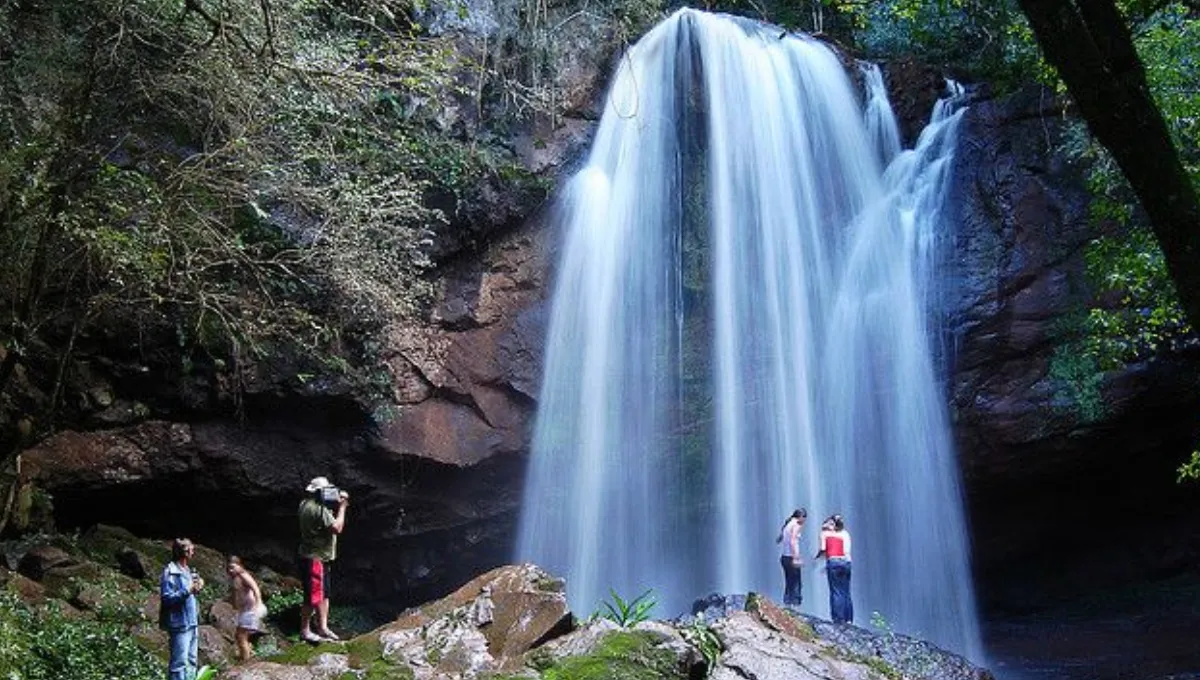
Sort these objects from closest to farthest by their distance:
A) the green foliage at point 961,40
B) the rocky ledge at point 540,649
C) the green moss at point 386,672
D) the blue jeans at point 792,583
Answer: the rocky ledge at point 540,649
the green moss at point 386,672
the blue jeans at point 792,583
the green foliage at point 961,40

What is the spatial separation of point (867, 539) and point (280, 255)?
377 inches

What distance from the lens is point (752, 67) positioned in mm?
17797

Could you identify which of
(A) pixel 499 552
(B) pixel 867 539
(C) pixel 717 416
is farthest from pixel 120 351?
(B) pixel 867 539

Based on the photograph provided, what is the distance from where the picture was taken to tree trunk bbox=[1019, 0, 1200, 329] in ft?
10.5

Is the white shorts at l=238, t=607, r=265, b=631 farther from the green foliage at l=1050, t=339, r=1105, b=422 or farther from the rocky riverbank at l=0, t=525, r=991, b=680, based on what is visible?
the green foliage at l=1050, t=339, r=1105, b=422

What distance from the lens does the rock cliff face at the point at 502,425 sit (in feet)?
44.5

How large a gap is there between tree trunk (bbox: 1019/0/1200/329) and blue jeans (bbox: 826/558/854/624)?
887 centimetres

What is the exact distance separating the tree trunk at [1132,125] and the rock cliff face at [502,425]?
11748 mm

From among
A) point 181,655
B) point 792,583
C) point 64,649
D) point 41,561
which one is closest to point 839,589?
point 792,583

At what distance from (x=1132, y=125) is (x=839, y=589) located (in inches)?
363

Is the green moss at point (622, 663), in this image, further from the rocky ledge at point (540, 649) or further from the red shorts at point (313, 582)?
the red shorts at point (313, 582)

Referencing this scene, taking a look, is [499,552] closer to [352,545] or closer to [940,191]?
[352,545]

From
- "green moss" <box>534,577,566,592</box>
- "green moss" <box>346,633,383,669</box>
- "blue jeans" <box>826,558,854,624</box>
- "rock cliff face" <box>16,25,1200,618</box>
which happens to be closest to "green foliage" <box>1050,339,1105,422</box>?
"rock cliff face" <box>16,25,1200,618</box>

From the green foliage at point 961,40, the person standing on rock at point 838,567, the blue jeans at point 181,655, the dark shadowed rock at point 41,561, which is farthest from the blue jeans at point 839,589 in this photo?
the green foliage at point 961,40
